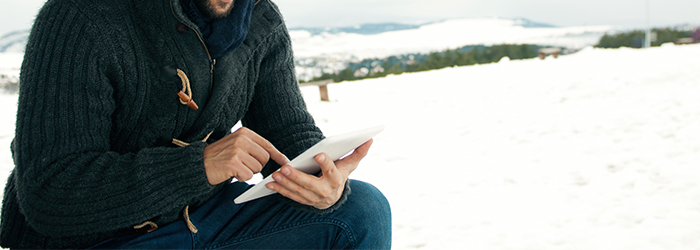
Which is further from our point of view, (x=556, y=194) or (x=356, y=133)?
(x=556, y=194)

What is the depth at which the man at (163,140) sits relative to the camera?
2.41 feet

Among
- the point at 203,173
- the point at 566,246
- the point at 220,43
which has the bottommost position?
the point at 566,246

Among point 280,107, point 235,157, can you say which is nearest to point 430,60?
point 280,107

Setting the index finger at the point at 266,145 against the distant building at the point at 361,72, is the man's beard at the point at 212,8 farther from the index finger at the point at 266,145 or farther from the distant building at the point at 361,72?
the distant building at the point at 361,72

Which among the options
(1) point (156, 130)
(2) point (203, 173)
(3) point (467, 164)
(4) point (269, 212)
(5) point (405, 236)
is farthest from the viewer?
(3) point (467, 164)

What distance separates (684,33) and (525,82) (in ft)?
71.6

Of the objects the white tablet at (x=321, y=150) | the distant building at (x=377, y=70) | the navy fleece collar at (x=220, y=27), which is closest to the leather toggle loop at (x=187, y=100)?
the navy fleece collar at (x=220, y=27)

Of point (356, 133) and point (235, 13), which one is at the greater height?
point (235, 13)

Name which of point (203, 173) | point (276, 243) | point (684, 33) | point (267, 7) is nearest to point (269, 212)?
point (276, 243)

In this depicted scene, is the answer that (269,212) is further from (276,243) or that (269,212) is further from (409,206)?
(409,206)

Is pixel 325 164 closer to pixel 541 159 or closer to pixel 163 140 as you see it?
pixel 163 140

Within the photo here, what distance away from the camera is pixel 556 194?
2301 millimetres

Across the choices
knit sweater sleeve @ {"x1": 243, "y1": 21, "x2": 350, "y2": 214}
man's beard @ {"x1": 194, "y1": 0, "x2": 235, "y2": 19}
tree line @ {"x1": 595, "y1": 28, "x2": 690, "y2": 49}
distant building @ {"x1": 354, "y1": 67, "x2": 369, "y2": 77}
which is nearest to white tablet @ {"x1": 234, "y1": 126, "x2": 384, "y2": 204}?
knit sweater sleeve @ {"x1": 243, "y1": 21, "x2": 350, "y2": 214}

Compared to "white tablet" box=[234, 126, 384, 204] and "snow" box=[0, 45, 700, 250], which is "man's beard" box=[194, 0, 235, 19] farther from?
"snow" box=[0, 45, 700, 250]
